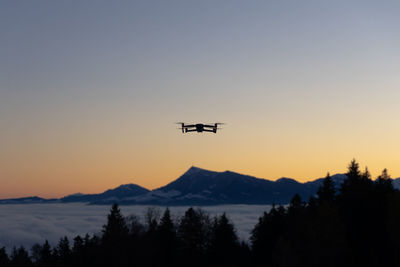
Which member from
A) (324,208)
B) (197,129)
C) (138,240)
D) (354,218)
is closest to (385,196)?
(354,218)

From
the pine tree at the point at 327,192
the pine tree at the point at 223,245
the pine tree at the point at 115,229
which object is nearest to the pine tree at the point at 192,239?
the pine tree at the point at 223,245

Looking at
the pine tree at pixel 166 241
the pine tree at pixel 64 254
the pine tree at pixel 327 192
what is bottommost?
the pine tree at pixel 64 254

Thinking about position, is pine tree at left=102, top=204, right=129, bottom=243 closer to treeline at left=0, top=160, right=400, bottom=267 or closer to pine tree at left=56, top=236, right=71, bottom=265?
treeline at left=0, top=160, right=400, bottom=267

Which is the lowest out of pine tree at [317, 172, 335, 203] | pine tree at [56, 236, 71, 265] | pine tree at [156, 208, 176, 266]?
pine tree at [56, 236, 71, 265]

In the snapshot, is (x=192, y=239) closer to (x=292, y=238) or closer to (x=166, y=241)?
→ (x=166, y=241)

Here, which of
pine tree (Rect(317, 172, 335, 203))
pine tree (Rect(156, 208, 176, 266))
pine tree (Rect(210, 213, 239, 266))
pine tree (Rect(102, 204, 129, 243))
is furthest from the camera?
pine tree (Rect(102, 204, 129, 243))

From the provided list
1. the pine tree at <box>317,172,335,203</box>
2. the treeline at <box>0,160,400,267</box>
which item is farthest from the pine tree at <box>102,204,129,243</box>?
the pine tree at <box>317,172,335,203</box>

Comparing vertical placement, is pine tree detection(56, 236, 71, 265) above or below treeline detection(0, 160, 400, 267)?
below

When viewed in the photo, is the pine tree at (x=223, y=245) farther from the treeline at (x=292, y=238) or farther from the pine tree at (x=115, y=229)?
the pine tree at (x=115, y=229)

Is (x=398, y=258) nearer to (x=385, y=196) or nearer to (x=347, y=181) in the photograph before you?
(x=385, y=196)
